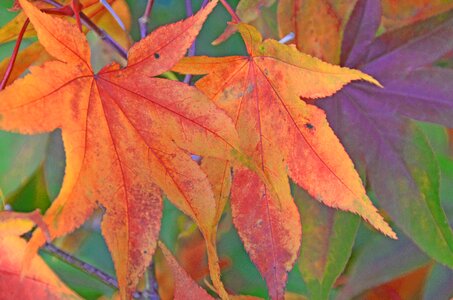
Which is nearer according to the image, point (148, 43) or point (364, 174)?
point (148, 43)

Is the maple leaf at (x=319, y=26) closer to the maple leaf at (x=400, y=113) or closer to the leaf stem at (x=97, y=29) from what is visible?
the maple leaf at (x=400, y=113)

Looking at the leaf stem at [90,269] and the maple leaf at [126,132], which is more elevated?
the maple leaf at [126,132]

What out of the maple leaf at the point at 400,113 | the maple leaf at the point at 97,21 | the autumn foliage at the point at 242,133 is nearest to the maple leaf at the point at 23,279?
the autumn foliage at the point at 242,133

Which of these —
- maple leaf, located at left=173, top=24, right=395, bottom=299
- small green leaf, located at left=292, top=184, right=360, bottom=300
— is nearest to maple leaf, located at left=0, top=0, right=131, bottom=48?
maple leaf, located at left=173, top=24, right=395, bottom=299

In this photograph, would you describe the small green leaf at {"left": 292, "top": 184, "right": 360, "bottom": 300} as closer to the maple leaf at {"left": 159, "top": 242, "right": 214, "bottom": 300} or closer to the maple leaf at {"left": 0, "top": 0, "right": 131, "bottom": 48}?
the maple leaf at {"left": 159, "top": 242, "right": 214, "bottom": 300}

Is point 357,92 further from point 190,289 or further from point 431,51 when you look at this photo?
point 190,289

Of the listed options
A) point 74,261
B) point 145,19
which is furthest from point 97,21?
point 74,261

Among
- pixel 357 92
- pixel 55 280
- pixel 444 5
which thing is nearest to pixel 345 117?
pixel 357 92

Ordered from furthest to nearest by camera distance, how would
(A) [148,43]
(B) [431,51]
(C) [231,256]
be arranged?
(C) [231,256] < (B) [431,51] < (A) [148,43]
